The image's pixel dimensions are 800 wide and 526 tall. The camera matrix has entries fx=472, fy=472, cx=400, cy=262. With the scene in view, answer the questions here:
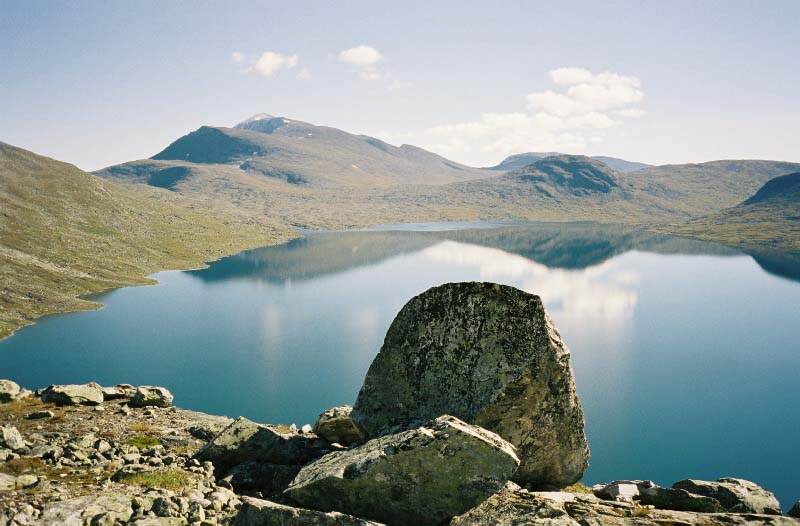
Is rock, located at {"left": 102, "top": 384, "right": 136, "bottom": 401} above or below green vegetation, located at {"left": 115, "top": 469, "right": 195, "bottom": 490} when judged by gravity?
below

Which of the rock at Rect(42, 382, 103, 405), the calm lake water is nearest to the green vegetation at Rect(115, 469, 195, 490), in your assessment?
the rock at Rect(42, 382, 103, 405)

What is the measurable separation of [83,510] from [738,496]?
18.9 meters

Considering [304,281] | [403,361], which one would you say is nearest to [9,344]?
[304,281]

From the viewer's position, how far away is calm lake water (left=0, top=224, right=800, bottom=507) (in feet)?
189

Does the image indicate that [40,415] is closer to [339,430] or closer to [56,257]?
[339,430]

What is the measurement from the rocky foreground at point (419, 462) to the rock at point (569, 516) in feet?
0.13

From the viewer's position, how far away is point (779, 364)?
83.4 metres

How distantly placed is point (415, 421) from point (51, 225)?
206907 mm

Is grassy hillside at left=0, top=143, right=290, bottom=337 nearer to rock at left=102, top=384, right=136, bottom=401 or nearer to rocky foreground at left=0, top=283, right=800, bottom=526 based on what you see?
rock at left=102, top=384, right=136, bottom=401

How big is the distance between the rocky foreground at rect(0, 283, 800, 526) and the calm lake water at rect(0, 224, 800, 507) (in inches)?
1619

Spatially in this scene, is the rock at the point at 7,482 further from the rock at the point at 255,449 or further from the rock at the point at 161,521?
the rock at the point at 255,449

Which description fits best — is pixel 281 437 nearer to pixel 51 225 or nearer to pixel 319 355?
pixel 319 355

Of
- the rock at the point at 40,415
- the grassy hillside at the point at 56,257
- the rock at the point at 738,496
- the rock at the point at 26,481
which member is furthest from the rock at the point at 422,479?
the grassy hillside at the point at 56,257

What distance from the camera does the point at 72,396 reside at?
24.5m
